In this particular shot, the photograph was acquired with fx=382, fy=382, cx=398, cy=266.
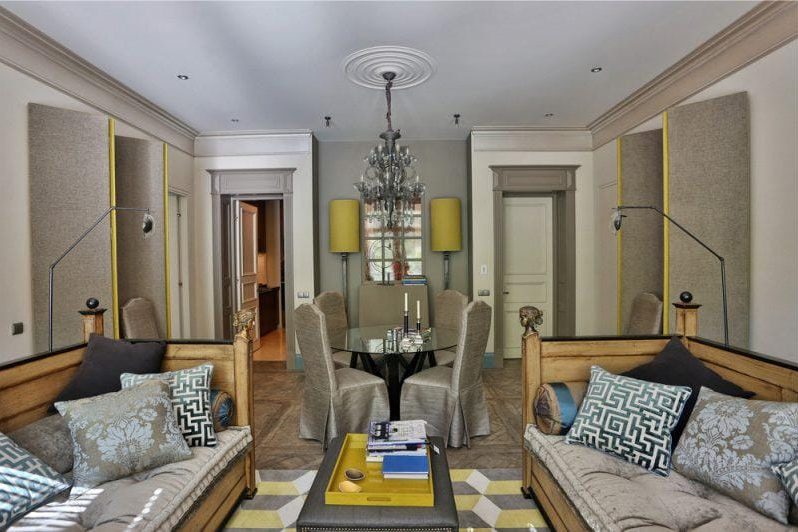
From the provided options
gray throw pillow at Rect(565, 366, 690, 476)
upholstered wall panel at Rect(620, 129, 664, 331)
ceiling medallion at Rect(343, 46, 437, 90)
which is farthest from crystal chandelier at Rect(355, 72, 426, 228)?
gray throw pillow at Rect(565, 366, 690, 476)

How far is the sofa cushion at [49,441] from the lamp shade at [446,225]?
3.57 meters

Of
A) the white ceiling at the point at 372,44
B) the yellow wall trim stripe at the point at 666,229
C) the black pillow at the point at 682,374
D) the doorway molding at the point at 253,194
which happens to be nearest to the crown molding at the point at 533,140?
the white ceiling at the point at 372,44

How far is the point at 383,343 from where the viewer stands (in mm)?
2912

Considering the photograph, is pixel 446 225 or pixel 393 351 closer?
pixel 393 351

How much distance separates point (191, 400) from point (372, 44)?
2470 mm

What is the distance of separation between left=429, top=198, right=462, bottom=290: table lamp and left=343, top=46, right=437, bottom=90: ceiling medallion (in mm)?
1554

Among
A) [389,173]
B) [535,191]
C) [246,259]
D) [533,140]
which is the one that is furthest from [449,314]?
[246,259]

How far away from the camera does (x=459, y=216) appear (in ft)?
15.0

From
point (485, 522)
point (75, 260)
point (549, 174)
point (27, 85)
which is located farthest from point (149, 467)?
point (549, 174)

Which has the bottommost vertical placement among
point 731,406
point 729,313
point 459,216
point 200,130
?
point 731,406

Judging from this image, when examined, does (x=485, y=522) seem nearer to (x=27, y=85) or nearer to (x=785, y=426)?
(x=785, y=426)

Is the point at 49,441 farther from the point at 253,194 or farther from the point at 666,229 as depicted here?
the point at 666,229

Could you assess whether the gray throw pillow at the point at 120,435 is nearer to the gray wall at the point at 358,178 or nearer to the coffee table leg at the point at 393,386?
the coffee table leg at the point at 393,386

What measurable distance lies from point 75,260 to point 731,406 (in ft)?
12.5
